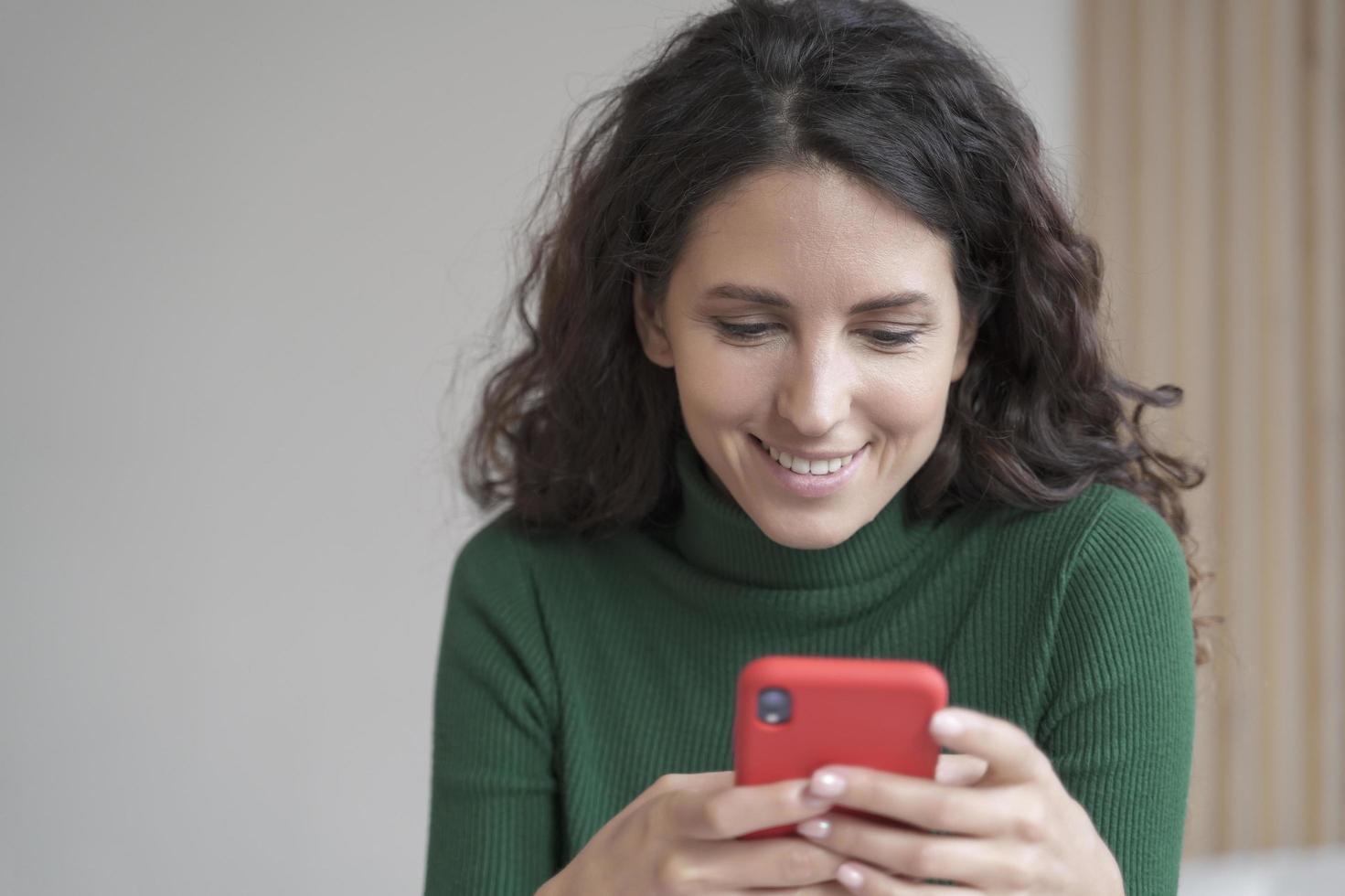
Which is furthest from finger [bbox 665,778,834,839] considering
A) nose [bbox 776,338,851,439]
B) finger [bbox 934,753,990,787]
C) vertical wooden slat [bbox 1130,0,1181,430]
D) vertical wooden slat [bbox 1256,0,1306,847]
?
vertical wooden slat [bbox 1256,0,1306,847]

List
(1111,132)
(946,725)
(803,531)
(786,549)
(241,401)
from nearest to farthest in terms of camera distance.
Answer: (946,725), (803,531), (786,549), (241,401), (1111,132)

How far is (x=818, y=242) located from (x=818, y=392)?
13cm

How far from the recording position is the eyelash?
123 cm

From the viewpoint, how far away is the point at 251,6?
97.1 inches

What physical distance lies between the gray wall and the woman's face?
113 cm

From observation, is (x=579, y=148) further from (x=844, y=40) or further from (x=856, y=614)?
(x=856, y=614)

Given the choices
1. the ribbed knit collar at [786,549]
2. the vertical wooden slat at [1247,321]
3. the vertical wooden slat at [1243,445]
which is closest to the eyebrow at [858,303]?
the ribbed knit collar at [786,549]

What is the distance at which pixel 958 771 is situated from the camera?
1.00m

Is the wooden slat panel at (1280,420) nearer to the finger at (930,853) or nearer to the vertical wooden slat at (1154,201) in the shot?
the vertical wooden slat at (1154,201)

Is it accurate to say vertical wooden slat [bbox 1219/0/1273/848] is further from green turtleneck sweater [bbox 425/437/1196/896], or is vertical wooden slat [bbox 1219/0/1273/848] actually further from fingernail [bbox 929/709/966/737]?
fingernail [bbox 929/709/966/737]

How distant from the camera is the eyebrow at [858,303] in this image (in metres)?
1.20

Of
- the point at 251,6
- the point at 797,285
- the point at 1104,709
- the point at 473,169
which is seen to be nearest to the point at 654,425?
the point at 797,285

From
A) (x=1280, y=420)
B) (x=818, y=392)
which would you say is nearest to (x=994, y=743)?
(x=818, y=392)

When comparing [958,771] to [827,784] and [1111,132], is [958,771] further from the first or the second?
[1111,132]
